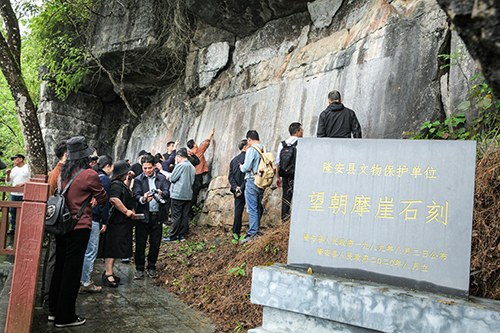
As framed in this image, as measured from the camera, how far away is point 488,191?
3.72 metres

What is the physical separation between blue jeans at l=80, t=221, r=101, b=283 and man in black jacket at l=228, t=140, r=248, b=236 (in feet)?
9.33

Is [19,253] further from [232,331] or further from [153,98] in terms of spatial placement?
[153,98]

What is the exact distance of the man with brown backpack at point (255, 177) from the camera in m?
6.60

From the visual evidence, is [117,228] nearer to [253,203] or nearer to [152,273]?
[152,273]

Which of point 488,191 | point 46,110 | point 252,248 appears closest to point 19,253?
point 252,248

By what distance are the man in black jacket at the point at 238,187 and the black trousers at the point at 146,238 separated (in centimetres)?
168

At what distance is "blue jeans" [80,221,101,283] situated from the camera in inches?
185

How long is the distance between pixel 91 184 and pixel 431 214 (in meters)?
3.24

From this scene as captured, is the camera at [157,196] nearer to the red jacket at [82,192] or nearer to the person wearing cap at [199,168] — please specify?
the red jacket at [82,192]

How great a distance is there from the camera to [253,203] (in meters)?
6.68

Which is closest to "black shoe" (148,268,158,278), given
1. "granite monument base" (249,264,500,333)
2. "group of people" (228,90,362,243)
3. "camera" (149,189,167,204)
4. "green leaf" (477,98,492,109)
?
"camera" (149,189,167,204)

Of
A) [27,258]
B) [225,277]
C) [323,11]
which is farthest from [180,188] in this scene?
[323,11]

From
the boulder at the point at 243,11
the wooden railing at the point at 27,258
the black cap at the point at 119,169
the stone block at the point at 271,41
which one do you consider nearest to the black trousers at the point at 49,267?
the wooden railing at the point at 27,258

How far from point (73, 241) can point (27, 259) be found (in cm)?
58
